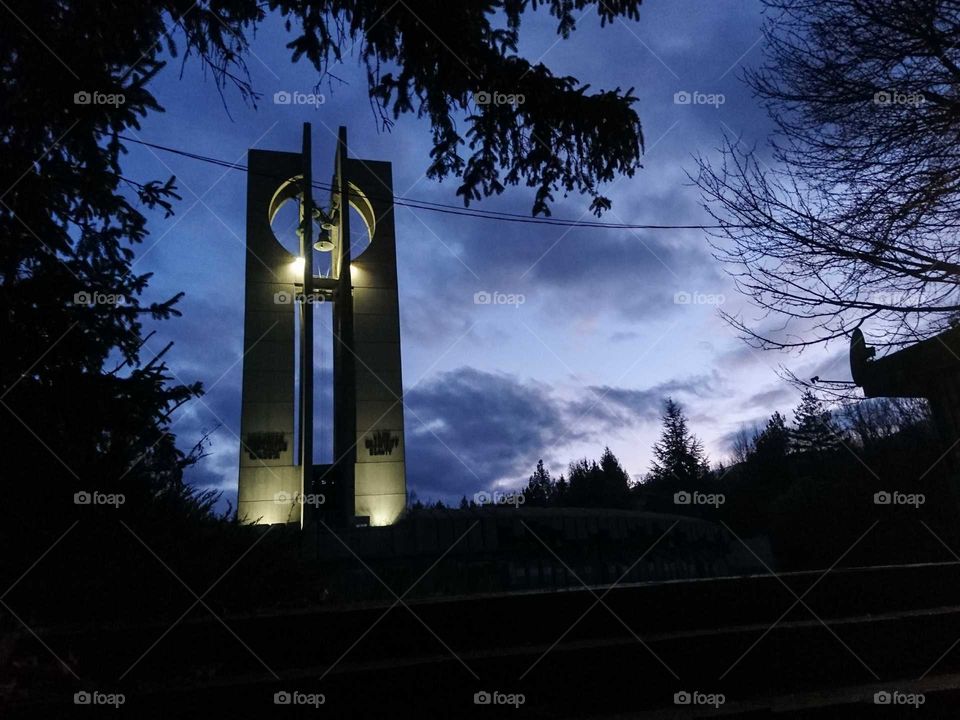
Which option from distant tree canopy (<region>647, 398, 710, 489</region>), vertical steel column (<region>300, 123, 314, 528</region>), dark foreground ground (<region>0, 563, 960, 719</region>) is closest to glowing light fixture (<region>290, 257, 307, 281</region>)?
vertical steel column (<region>300, 123, 314, 528</region>)

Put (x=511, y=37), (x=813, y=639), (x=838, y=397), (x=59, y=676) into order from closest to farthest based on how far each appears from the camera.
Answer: (x=59, y=676)
(x=813, y=639)
(x=511, y=37)
(x=838, y=397)

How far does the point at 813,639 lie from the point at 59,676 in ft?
13.0

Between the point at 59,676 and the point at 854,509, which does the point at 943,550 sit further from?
the point at 59,676

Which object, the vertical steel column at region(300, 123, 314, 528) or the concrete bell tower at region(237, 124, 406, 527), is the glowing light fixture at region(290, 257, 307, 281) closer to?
the concrete bell tower at region(237, 124, 406, 527)

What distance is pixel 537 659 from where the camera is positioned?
→ 2.90 meters

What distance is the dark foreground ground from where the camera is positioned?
2666 mm

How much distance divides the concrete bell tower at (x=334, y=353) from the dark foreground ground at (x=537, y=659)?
11499 millimetres

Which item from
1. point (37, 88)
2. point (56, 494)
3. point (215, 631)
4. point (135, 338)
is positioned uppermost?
point (37, 88)

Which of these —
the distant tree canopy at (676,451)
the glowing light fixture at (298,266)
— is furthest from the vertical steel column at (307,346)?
the distant tree canopy at (676,451)

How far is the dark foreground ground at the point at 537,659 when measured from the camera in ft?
8.75

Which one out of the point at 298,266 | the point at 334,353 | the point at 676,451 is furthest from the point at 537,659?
the point at 676,451

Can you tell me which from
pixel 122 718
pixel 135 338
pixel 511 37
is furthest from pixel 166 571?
pixel 511 37

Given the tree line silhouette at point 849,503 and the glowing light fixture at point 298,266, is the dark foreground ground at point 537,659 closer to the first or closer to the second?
the tree line silhouette at point 849,503

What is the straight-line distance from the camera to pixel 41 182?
15.6ft
